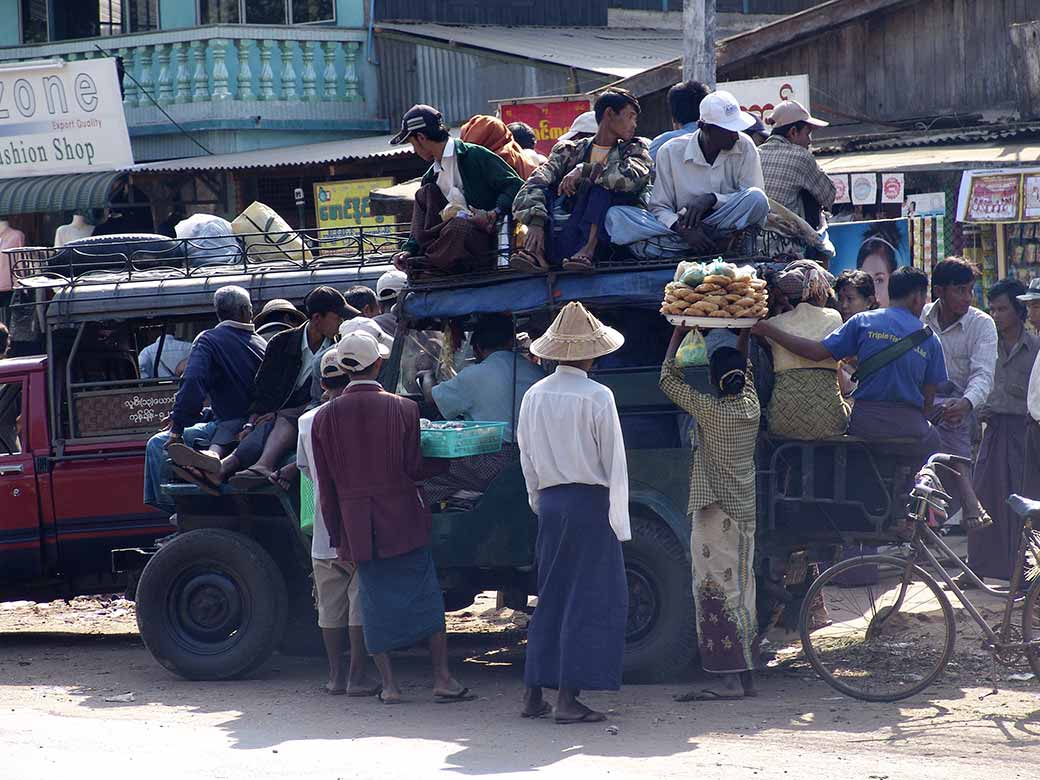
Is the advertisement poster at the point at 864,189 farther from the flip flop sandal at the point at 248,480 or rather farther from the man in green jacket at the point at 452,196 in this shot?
the flip flop sandal at the point at 248,480

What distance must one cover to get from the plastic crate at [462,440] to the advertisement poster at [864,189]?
5345 millimetres

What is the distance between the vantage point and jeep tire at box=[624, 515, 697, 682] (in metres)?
7.51

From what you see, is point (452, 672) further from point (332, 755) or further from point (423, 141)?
point (423, 141)

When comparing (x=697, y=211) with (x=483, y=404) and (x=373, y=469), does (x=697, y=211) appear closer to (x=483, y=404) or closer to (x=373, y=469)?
(x=483, y=404)

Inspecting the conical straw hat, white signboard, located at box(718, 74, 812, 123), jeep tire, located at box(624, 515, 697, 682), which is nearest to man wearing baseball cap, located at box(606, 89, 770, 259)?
the conical straw hat

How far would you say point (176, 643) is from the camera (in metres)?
8.28

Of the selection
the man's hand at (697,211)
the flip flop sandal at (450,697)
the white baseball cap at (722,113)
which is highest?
the white baseball cap at (722,113)

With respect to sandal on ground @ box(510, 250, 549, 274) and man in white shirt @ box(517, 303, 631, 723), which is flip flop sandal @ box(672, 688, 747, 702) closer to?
man in white shirt @ box(517, 303, 631, 723)

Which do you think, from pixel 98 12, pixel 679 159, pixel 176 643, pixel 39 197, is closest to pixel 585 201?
pixel 679 159

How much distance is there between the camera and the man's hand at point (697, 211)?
24.7ft

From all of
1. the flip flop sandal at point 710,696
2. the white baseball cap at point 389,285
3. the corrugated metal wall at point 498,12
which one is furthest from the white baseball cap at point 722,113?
the corrugated metal wall at point 498,12

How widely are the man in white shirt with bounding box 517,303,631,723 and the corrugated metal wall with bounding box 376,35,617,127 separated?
963 centimetres

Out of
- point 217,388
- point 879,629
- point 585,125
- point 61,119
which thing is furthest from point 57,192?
point 879,629

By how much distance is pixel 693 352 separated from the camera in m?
7.11
